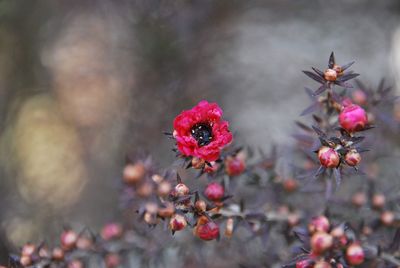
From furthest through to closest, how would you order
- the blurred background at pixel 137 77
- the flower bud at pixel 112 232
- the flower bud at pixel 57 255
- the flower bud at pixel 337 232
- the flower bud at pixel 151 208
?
the blurred background at pixel 137 77 → the flower bud at pixel 112 232 → the flower bud at pixel 57 255 → the flower bud at pixel 151 208 → the flower bud at pixel 337 232

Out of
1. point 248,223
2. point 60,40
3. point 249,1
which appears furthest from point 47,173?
point 248,223

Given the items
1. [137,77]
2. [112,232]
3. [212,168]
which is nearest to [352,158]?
[212,168]

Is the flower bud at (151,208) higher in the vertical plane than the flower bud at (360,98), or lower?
lower

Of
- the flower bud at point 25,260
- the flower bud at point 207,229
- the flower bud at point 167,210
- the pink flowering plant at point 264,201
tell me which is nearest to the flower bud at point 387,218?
the pink flowering plant at point 264,201

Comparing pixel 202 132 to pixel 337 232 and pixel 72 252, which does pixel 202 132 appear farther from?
pixel 72 252

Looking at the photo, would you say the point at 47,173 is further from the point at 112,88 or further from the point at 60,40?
the point at 60,40

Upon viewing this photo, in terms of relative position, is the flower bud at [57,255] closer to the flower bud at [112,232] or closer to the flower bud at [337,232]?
the flower bud at [112,232]

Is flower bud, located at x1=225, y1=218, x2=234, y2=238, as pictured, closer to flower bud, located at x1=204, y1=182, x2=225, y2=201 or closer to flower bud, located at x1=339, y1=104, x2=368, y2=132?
flower bud, located at x1=204, y1=182, x2=225, y2=201
